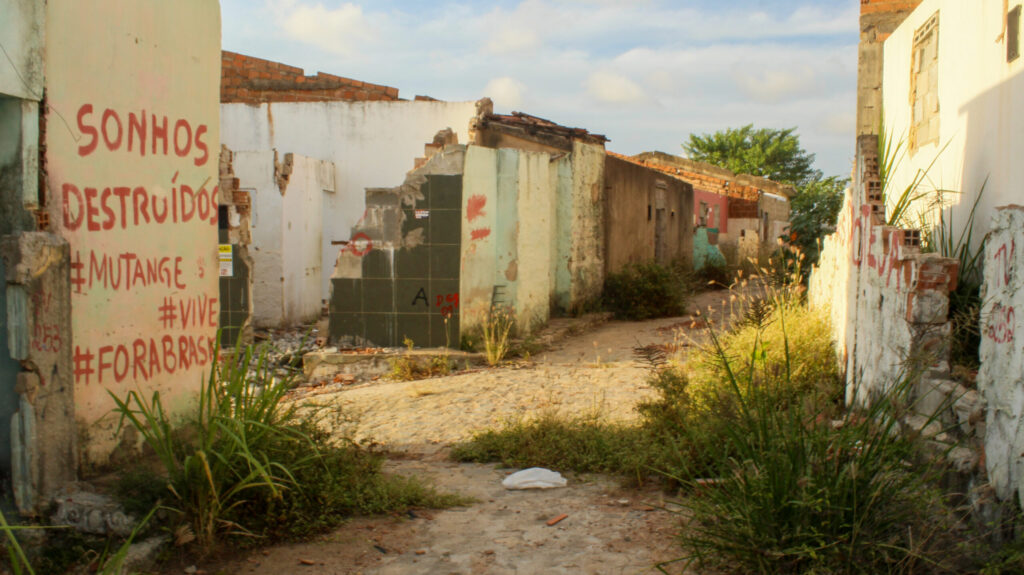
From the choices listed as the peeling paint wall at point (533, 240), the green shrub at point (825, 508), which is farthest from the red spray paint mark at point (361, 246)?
the green shrub at point (825, 508)

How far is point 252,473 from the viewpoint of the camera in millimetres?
3471

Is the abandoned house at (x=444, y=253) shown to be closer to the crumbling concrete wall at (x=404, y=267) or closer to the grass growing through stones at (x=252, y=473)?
the crumbling concrete wall at (x=404, y=267)

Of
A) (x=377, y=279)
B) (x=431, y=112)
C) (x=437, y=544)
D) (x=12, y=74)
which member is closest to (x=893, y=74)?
(x=377, y=279)

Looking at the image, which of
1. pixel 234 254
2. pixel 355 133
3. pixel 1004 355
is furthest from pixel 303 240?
pixel 1004 355

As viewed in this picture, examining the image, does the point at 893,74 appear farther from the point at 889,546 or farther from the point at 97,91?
the point at 97,91

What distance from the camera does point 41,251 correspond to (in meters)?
3.47

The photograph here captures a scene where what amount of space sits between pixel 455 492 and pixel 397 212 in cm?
506

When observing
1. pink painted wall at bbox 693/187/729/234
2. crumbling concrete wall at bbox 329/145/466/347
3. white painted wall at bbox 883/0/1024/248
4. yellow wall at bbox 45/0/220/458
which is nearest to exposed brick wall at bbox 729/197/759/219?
pink painted wall at bbox 693/187/729/234

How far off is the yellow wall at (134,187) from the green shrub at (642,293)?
9300mm

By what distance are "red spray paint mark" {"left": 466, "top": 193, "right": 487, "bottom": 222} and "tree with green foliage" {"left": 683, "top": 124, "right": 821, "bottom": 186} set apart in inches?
1221

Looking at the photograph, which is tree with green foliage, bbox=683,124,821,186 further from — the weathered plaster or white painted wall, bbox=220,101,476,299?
the weathered plaster

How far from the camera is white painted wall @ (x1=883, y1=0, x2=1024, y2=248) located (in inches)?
196

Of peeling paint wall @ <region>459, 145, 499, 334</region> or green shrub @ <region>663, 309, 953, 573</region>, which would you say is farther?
peeling paint wall @ <region>459, 145, 499, 334</region>

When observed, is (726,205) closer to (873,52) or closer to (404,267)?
(873,52)
